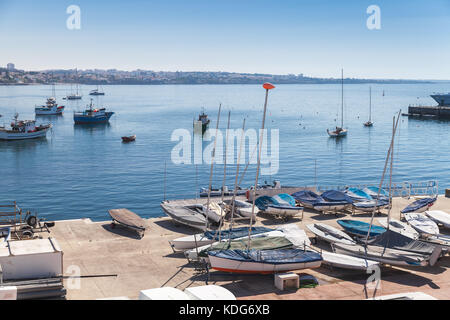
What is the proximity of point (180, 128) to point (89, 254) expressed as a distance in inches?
3522

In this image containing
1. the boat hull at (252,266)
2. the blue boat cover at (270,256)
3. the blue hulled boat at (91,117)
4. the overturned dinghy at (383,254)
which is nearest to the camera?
the boat hull at (252,266)

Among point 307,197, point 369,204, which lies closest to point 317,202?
point 307,197

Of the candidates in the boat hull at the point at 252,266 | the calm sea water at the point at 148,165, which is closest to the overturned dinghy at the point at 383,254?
the boat hull at the point at 252,266

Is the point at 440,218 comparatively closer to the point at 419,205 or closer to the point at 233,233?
the point at 419,205

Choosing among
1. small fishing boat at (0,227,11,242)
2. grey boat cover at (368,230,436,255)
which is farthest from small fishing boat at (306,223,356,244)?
small fishing boat at (0,227,11,242)

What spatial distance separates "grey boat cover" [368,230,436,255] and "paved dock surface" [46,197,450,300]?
0.79 meters

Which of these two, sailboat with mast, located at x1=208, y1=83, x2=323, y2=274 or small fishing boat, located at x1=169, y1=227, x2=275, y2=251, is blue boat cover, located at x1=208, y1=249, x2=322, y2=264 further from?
small fishing boat, located at x1=169, y1=227, x2=275, y2=251

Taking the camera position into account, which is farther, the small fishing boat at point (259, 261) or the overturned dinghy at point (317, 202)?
the overturned dinghy at point (317, 202)

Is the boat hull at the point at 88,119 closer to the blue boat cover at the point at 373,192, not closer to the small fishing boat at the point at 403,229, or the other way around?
the blue boat cover at the point at 373,192

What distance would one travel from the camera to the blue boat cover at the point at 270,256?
19759 millimetres

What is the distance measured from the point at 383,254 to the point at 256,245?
17.0 feet

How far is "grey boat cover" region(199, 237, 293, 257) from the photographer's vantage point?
21.1 m

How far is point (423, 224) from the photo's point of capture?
84.5 ft
